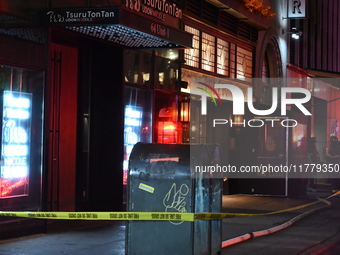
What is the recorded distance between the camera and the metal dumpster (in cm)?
816

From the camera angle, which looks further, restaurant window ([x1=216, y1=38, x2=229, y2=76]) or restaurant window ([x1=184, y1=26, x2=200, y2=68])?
restaurant window ([x1=216, y1=38, x2=229, y2=76])

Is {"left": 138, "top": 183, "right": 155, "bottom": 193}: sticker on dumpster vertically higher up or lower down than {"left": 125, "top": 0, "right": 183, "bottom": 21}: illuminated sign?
lower down

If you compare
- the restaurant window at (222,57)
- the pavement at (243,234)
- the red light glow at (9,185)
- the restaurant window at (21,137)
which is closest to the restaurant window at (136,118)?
the pavement at (243,234)

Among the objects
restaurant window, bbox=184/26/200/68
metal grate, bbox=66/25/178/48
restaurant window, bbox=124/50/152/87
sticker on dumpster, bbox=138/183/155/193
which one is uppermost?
restaurant window, bbox=184/26/200/68

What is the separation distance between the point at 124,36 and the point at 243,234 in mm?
4390

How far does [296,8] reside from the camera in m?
25.4

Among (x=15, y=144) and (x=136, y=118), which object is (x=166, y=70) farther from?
(x=15, y=144)

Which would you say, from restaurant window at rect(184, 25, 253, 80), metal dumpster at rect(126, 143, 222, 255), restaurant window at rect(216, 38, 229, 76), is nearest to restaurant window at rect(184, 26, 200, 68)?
restaurant window at rect(184, 25, 253, 80)

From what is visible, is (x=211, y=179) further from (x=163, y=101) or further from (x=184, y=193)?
(x=163, y=101)

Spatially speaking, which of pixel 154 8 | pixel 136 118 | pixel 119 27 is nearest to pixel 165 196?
pixel 119 27

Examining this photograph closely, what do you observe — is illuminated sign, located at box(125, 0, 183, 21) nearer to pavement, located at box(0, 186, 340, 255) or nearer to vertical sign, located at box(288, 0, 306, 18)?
pavement, located at box(0, 186, 340, 255)

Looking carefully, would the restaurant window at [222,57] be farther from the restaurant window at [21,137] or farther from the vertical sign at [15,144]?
the vertical sign at [15,144]

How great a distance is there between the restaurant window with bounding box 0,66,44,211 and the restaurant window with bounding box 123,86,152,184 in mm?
3471

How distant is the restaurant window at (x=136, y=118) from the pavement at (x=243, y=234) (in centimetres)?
216
